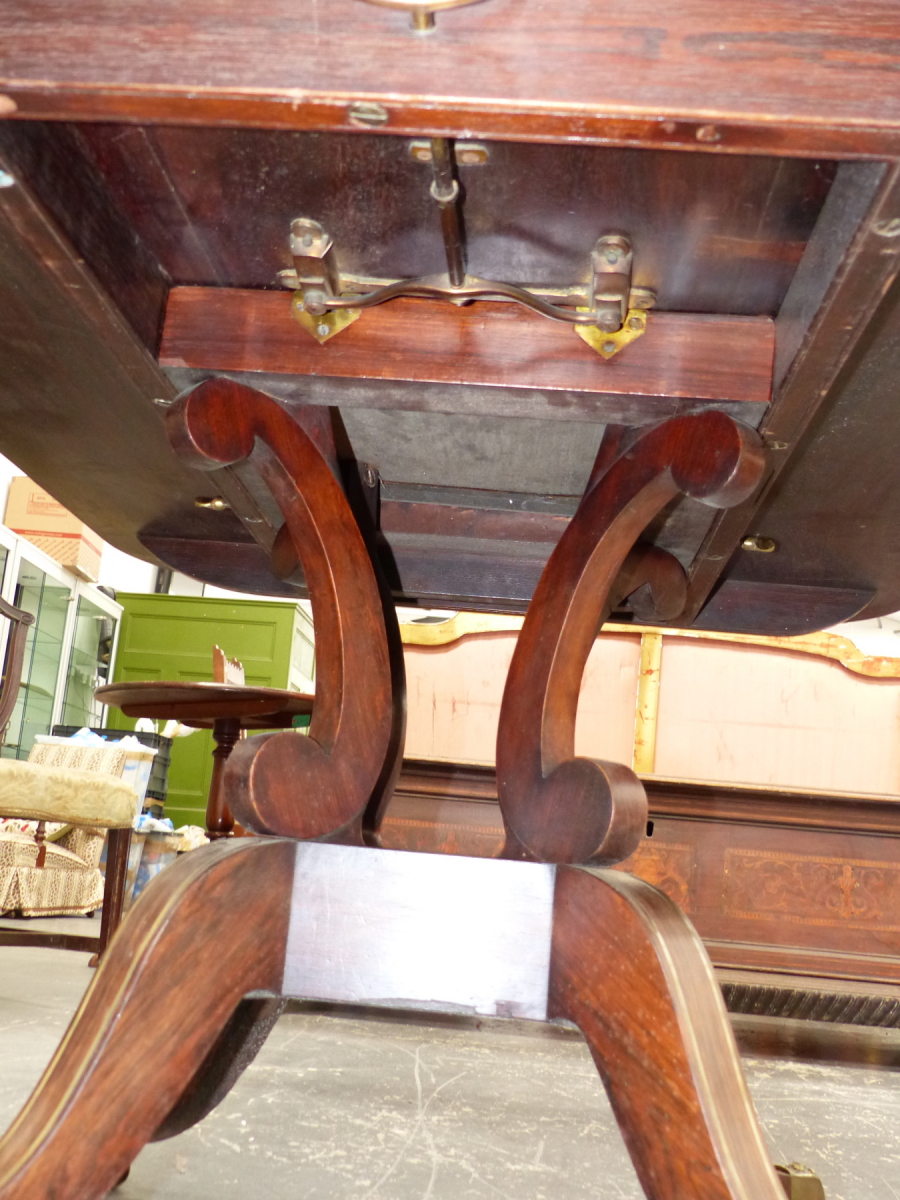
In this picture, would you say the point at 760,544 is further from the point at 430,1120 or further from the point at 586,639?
the point at 430,1120

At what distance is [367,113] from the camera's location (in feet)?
1.38

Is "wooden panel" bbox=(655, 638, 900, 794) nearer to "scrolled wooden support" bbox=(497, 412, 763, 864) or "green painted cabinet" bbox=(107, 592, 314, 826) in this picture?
"scrolled wooden support" bbox=(497, 412, 763, 864)

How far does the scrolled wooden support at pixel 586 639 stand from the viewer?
25.9 inches

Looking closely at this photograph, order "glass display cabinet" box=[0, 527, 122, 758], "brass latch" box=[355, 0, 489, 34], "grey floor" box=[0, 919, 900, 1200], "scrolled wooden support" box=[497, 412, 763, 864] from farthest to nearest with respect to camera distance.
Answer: "glass display cabinet" box=[0, 527, 122, 758] → "grey floor" box=[0, 919, 900, 1200] → "scrolled wooden support" box=[497, 412, 763, 864] → "brass latch" box=[355, 0, 489, 34]

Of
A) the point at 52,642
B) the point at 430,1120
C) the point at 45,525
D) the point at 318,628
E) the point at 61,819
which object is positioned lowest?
the point at 430,1120

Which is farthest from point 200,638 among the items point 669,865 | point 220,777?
point 669,865

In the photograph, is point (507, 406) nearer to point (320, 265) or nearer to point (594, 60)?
point (320, 265)

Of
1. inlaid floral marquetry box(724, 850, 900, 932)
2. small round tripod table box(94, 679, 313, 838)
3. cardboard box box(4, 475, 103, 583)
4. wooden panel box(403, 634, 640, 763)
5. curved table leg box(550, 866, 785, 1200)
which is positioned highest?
cardboard box box(4, 475, 103, 583)

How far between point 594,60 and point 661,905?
0.47m

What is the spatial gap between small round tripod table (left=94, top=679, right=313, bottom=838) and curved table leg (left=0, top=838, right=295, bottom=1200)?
6.53ft

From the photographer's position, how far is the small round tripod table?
274cm

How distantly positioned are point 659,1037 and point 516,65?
1.62 ft

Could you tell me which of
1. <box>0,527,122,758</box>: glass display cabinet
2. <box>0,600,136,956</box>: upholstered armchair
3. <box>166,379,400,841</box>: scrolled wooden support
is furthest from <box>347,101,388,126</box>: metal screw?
<box>0,527,122,758</box>: glass display cabinet

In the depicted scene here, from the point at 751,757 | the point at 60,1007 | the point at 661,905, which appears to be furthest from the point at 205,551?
the point at 751,757
